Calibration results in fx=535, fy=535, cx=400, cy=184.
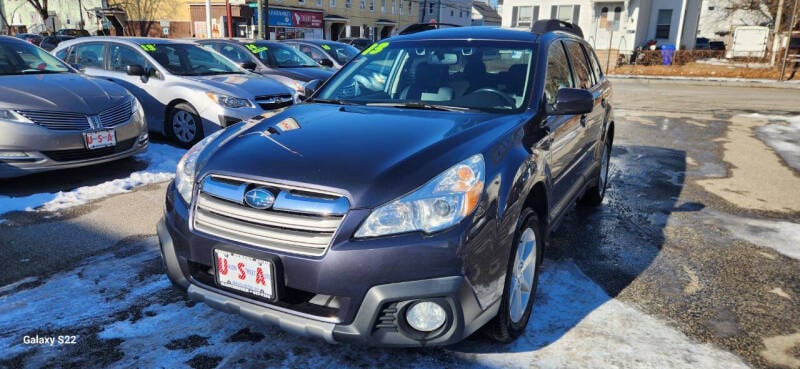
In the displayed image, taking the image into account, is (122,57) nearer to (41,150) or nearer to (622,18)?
(41,150)

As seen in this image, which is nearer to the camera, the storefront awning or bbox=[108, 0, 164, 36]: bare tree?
bbox=[108, 0, 164, 36]: bare tree

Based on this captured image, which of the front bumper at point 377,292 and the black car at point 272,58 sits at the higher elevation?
the black car at point 272,58

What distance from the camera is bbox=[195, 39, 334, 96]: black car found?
10.1m

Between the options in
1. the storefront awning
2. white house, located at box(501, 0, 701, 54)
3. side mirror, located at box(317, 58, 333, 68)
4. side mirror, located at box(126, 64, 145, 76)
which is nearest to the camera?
side mirror, located at box(126, 64, 145, 76)

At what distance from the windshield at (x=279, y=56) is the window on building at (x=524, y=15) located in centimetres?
2882

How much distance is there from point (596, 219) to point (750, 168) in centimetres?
360

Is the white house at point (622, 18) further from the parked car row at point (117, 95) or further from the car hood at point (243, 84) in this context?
the parked car row at point (117, 95)

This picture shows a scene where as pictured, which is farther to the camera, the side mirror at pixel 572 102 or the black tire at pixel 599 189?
the black tire at pixel 599 189

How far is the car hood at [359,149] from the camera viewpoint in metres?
2.23

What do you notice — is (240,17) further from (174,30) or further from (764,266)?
(764,266)

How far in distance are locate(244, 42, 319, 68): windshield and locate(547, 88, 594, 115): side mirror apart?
851 cm

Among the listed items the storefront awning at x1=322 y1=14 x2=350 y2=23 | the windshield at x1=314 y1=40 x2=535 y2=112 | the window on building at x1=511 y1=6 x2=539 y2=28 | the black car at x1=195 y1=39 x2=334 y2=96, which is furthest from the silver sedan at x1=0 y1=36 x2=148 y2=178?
the storefront awning at x1=322 y1=14 x2=350 y2=23

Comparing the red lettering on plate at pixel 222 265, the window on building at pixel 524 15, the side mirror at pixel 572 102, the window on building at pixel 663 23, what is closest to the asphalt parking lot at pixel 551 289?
the red lettering on plate at pixel 222 265

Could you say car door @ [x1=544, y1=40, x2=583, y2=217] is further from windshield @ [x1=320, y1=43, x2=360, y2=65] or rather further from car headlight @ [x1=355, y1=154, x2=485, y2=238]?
windshield @ [x1=320, y1=43, x2=360, y2=65]
